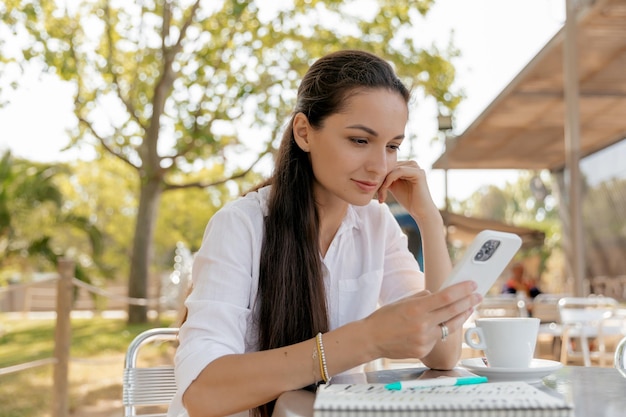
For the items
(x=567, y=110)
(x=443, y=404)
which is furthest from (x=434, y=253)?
(x=567, y=110)

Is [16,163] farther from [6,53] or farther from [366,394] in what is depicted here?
[366,394]

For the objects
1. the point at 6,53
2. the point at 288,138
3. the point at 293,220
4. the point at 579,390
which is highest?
the point at 6,53

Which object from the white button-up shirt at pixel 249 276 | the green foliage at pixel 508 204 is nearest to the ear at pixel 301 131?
the white button-up shirt at pixel 249 276

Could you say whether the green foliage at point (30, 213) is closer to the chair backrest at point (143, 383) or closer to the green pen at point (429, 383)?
the chair backrest at point (143, 383)

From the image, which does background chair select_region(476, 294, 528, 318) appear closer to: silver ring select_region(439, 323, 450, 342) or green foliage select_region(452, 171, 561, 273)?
silver ring select_region(439, 323, 450, 342)

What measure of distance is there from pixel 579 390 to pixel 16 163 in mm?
14412

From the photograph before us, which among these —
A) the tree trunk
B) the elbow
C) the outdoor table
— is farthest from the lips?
the tree trunk

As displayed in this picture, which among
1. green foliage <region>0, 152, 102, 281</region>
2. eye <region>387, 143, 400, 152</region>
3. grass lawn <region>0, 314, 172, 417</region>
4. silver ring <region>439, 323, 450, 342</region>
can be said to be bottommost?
grass lawn <region>0, 314, 172, 417</region>

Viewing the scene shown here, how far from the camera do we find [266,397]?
1313 mm

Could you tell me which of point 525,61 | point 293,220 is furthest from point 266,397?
point 525,61

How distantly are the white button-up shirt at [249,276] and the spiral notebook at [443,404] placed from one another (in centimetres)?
41

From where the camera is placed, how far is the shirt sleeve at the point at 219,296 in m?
1.38

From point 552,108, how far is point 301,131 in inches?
328

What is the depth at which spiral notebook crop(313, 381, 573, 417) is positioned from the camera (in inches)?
37.2
